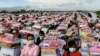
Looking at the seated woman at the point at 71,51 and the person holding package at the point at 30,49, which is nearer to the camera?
the seated woman at the point at 71,51

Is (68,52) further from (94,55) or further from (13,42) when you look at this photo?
(13,42)

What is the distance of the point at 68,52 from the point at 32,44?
106 cm

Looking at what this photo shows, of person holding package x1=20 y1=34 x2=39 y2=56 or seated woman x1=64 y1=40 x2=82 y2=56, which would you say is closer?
seated woman x1=64 y1=40 x2=82 y2=56

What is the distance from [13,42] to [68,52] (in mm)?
1591

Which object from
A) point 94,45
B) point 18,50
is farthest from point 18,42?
point 94,45

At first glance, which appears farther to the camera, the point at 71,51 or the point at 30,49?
the point at 30,49

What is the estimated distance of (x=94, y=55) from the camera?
400 inches

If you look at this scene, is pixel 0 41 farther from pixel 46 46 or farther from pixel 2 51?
pixel 46 46

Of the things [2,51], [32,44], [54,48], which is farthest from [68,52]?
[2,51]

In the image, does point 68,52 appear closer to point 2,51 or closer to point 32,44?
point 32,44

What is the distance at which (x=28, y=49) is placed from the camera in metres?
10.7

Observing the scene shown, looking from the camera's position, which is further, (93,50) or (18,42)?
(18,42)

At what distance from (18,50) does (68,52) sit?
1470 millimetres

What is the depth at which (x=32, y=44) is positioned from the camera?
10.7 meters
